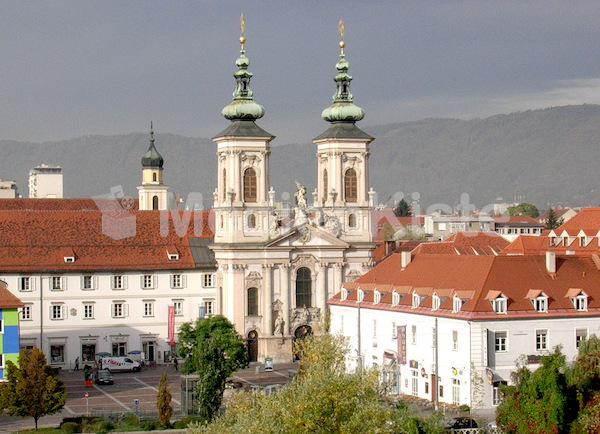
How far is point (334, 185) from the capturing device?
3824 inches

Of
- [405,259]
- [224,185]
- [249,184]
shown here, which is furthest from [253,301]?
[405,259]

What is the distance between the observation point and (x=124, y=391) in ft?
262

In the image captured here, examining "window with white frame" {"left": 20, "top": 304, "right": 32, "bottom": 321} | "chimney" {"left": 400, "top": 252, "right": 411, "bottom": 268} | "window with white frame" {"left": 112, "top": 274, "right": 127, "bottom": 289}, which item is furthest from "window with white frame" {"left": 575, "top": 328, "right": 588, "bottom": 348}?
"window with white frame" {"left": 20, "top": 304, "right": 32, "bottom": 321}

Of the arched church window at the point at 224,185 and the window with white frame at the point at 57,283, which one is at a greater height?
the arched church window at the point at 224,185

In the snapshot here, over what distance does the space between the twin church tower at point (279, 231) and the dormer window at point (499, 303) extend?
25440 mm

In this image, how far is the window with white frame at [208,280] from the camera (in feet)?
315

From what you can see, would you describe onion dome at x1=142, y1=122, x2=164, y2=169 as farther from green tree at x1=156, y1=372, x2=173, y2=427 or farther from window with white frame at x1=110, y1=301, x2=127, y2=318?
green tree at x1=156, y1=372, x2=173, y2=427

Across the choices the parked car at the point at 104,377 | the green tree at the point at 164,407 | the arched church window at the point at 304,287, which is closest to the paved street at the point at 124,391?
the parked car at the point at 104,377

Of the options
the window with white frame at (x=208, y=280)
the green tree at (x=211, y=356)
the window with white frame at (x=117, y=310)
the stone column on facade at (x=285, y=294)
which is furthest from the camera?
the window with white frame at (x=208, y=280)

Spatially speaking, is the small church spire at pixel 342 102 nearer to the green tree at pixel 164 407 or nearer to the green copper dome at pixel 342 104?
the green copper dome at pixel 342 104

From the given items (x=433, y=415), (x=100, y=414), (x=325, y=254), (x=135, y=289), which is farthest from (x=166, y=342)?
(x=433, y=415)

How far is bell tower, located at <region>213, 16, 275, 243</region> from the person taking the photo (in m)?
93.6

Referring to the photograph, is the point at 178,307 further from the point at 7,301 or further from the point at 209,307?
the point at 7,301

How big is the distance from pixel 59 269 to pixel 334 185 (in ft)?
66.1
